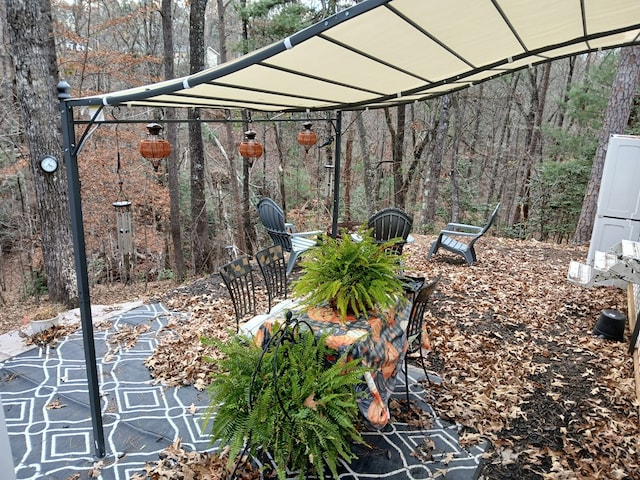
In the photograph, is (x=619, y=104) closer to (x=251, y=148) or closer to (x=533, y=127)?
(x=533, y=127)

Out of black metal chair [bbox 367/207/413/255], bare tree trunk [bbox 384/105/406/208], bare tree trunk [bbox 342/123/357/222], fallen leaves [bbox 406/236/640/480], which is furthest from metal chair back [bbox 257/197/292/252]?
bare tree trunk [bbox 342/123/357/222]

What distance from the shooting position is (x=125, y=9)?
10953mm

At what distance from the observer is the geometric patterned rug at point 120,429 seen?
2.51 meters

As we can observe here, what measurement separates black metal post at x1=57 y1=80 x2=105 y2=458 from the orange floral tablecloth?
41.7 inches

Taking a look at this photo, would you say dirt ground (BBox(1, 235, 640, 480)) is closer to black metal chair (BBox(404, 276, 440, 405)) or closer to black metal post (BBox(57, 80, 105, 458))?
black metal chair (BBox(404, 276, 440, 405))

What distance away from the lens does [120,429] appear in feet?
9.32

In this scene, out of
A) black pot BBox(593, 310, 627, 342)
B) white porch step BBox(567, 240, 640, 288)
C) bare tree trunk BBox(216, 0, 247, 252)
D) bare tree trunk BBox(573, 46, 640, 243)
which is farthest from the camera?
bare tree trunk BBox(216, 0, 247, 252)

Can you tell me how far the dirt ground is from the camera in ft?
8.66

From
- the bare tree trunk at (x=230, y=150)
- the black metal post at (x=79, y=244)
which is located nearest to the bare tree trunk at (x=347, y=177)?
the bare tree trunk at (x=230, y=150)

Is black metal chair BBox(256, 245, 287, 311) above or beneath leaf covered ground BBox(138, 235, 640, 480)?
above

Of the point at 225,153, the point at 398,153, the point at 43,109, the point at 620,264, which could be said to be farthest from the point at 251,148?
the point at 398,153

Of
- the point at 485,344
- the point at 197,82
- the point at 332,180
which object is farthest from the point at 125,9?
the point at 485,344

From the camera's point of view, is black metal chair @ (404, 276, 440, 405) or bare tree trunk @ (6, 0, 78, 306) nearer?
black metal chair @ (404, 276, 440, 405)

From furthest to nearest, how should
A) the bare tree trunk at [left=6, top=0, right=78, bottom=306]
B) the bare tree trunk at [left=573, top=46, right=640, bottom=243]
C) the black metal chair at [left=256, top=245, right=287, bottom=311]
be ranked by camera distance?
the bare tree trunk at [left=573, top=46, right=640, bottom=243] → the bare tree trunk at [left=6, top=0, right=78, bottom=306] → the black metal chair at [left=256, top=245, right=287, bottom=311]
